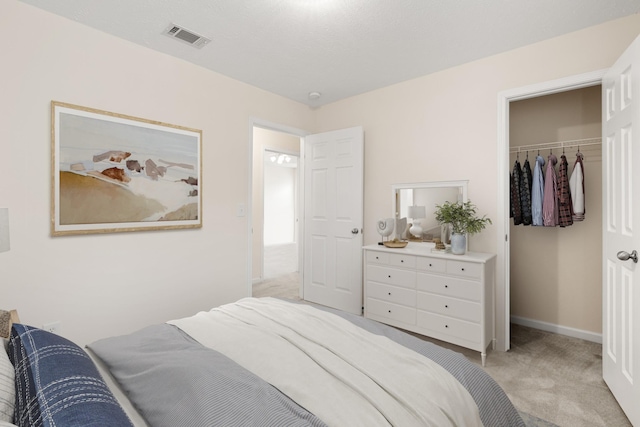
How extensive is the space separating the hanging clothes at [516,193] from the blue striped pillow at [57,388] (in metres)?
3.32

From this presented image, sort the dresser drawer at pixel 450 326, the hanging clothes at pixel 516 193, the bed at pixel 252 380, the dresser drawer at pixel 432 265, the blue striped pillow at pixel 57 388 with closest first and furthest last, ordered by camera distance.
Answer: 1. the blue striped pillow at pixel 57 388
2. the bed at pixel 252 380
3. the dresser drawer at pixel 450 326
4. the dresser drawer at pixel 432 265
5. the hanging clothes at pixel 516 193

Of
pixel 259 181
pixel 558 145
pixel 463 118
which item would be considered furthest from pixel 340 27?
pixel 259 181

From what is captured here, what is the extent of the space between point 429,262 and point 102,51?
315 cm

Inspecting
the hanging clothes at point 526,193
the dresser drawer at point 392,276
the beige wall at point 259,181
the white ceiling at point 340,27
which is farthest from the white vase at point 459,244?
the beige wall at point 259,181

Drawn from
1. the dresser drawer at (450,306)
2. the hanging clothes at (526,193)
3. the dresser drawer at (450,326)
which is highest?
the hanging clothes at (526,193)

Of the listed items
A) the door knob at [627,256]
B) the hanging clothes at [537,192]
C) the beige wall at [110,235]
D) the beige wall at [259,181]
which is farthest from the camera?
the beige wall at [259,181]

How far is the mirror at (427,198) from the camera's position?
9.97 ft

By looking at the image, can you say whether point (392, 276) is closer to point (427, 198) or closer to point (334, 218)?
point (427, 198)

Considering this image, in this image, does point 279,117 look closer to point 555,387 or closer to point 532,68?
point 532,68

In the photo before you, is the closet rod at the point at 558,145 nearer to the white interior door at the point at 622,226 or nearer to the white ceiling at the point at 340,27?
the white interior door at the point at 622,226

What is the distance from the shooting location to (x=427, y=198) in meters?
3.21

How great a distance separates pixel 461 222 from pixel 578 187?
1.13 meters

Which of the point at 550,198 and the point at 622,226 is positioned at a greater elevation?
the point at 550,198

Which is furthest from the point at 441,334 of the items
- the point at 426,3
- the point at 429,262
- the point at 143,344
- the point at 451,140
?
the point at 426,3
